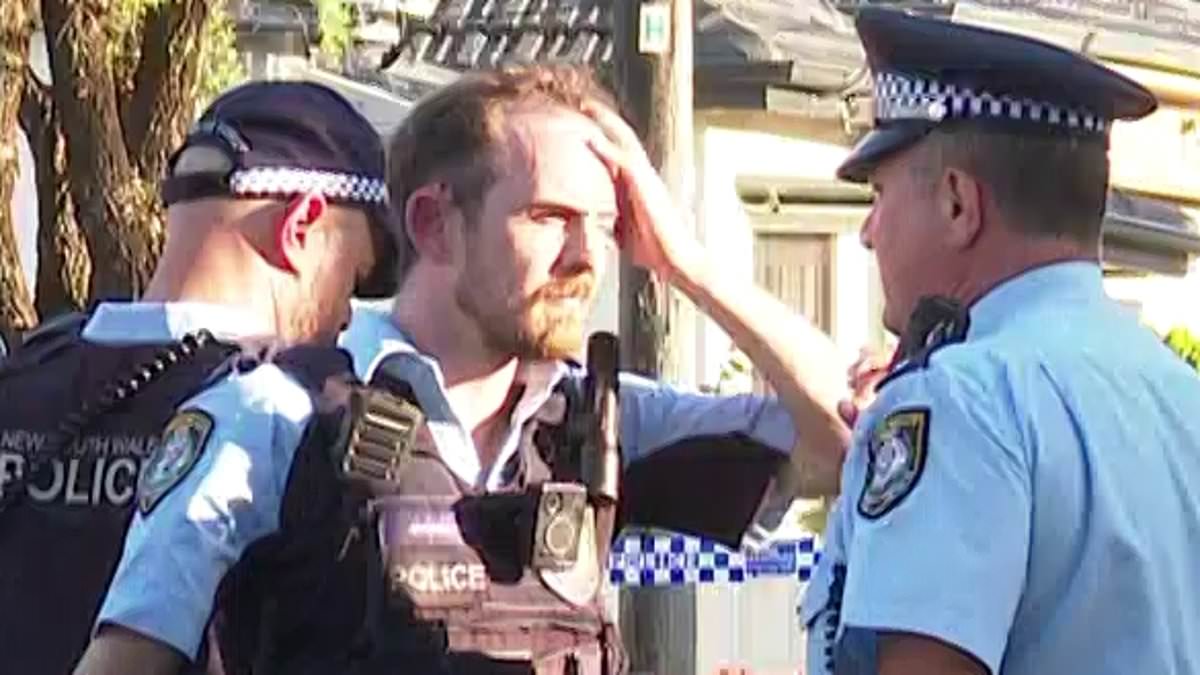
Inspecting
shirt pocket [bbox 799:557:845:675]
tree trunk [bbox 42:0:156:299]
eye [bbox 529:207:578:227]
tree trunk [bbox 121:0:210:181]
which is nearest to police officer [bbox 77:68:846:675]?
eye [bbox 529:207:578:227]

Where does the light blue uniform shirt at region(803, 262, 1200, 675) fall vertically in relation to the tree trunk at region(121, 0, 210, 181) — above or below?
above

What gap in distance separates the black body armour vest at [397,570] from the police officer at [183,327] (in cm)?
42

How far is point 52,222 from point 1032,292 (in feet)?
19.3

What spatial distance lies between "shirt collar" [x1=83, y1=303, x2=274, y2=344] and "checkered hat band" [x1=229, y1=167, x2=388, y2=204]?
0.17 meters

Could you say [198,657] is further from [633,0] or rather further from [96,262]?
[633,0]

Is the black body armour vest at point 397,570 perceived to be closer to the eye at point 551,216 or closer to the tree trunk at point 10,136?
the eye at point 551,216

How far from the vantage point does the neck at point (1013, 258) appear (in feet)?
10.7

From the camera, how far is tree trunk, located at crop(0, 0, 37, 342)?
8422 mm

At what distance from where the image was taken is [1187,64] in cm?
1847

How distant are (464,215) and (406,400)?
0.94 feet

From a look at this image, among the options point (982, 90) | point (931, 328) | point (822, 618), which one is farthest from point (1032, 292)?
point (822, 618)

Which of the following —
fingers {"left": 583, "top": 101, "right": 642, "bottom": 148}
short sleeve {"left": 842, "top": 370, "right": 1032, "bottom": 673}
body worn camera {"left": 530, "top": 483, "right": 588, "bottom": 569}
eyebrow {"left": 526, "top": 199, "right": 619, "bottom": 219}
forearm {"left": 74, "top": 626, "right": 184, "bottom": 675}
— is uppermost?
fingers {"left": 583, "top": 101, "right": 642, "bottom": 148}

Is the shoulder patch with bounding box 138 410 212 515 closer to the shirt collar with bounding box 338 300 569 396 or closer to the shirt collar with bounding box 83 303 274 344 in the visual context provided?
the shirt collar with bounding box 338 300 569 396

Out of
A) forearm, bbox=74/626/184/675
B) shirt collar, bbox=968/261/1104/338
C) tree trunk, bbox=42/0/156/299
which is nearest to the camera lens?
shirt collar, bbox=968/261/1104/338
